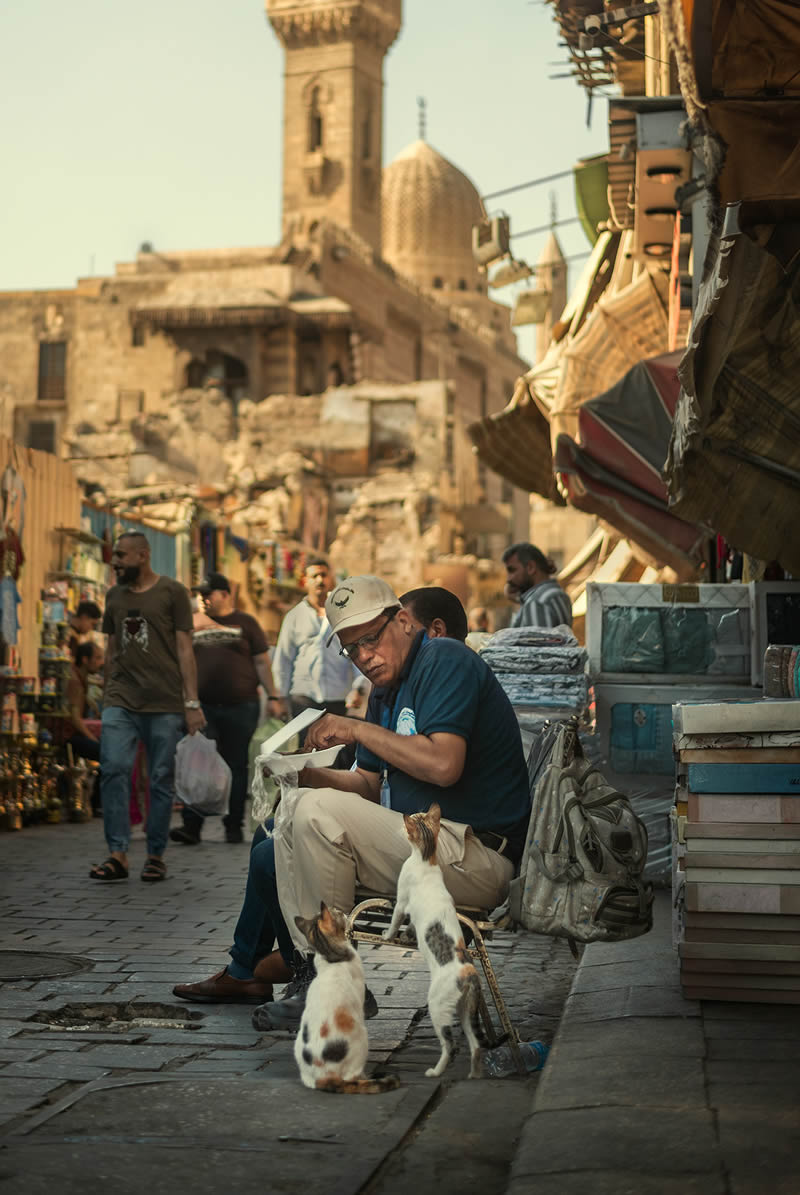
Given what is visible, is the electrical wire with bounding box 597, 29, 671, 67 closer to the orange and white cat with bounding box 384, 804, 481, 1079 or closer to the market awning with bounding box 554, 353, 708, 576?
the market awning with bounding box 554, 353, 708, 576

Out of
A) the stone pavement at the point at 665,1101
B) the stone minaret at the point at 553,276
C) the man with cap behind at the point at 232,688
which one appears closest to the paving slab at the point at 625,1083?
the stone pavement at the point at 665,1101

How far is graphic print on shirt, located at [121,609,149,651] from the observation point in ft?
29.9

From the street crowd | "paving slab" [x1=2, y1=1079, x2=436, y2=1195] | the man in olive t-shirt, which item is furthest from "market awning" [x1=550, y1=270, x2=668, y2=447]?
"paving slab" [x1=2, y1=1079, x2=436, y2=1195]

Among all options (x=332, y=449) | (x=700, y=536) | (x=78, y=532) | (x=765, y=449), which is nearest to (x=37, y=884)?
(x=765, y=449)

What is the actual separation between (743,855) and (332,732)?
1254 mm

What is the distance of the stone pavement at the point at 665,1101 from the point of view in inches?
125

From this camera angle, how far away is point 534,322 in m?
23.1

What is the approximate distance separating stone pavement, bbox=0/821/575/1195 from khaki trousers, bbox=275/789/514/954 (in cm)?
47

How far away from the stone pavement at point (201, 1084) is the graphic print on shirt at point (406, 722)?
93 centimetres

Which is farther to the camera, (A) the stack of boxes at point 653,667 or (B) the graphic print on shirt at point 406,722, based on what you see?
(A) the stack of boxes at point 653,667

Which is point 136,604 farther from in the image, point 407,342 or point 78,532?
point 407,342

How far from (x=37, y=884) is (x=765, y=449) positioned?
457 cm

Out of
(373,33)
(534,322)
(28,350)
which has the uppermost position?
(373,33)

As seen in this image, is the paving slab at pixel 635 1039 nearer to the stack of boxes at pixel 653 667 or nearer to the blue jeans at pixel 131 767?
the stack of boxes at pixel 653 667
